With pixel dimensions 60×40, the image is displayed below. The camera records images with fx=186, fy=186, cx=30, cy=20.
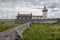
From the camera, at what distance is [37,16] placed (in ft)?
312

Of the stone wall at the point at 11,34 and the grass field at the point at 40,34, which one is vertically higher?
the stone wall at the point at 11,34

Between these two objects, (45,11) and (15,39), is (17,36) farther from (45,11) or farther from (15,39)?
(45,11)

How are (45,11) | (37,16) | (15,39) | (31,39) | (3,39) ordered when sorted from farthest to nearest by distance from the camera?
(45,11) < (37,16) < (31,39) < (15,39) < (3,39)

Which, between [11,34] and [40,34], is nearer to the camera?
[11,34]

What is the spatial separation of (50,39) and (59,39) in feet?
3.48

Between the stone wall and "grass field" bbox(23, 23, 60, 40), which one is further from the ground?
the stone wall

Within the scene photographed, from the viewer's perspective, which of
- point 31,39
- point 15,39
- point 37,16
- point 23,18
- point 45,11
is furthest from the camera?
point 45,11

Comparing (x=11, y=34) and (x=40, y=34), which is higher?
(x=11, y=34)

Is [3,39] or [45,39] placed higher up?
[3,39]

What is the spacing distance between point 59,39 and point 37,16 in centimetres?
7431

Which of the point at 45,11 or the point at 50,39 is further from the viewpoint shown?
the point at 45,11

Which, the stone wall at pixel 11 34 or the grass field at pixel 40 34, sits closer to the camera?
the stone wall at pixel 11 34

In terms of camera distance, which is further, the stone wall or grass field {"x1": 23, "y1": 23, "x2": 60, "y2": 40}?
grass field {"x1": 23, "y1": 23, "x2": 60, "y2": 40}

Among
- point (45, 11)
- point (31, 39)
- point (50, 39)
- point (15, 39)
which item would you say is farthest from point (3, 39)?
point (45, 11)
